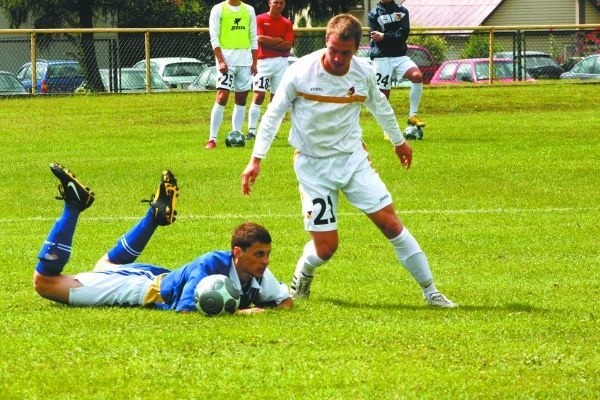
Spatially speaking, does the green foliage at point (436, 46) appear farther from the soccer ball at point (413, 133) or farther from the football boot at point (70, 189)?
the football boot at point (70, 189)

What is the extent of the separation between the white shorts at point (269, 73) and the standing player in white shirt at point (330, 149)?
11.3 meters

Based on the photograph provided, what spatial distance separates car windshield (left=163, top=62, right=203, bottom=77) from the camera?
35031 millimetres

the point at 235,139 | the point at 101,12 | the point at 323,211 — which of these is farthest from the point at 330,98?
the point at 101,12

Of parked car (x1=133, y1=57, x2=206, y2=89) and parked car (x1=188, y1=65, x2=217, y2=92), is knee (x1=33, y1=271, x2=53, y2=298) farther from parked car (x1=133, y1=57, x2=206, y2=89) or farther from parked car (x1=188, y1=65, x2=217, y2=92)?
parked car (x1=188, y1=65, x2=217, y2=92)

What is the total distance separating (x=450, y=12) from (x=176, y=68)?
31.9m

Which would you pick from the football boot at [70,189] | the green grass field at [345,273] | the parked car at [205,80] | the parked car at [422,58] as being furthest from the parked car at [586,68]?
the football boot at [70,189]

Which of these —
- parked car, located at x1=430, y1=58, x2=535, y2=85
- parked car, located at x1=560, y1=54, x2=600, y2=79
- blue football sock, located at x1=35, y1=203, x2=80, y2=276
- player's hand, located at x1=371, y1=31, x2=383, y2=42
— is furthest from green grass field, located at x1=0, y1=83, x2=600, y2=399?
parked car, located at x1=560, y1=54, x2=600, y2=79

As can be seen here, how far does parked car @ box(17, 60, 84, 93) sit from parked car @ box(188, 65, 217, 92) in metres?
2.95

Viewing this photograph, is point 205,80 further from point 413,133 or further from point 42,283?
point 42,283

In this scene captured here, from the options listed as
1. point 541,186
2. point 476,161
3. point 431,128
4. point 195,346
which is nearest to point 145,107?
point 431,128

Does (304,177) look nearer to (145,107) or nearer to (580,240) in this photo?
(580,240)

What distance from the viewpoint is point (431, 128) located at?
23.0 m

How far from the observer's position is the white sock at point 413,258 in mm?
9359

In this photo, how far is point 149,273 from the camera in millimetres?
9414
